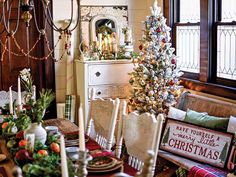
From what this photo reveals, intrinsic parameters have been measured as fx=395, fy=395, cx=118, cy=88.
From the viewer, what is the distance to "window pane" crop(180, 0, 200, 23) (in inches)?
194

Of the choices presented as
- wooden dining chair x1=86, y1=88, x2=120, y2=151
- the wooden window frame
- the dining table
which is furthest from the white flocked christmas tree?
the dining table

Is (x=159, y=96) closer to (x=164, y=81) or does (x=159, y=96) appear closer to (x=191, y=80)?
(x=164, y=81)

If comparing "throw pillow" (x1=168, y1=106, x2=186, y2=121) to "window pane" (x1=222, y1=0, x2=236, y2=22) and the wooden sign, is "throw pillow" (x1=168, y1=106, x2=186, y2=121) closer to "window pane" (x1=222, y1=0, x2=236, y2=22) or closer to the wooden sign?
the wooden sign

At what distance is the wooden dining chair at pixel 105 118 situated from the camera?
10.5 feet

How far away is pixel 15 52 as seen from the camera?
5.54 metres

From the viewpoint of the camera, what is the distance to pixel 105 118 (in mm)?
3375

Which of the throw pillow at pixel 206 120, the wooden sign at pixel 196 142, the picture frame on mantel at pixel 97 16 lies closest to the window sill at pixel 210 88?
the throw pillow at pixel 206 120

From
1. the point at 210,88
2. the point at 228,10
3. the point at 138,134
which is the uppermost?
the point at 228,10

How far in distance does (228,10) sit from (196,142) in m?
1.59

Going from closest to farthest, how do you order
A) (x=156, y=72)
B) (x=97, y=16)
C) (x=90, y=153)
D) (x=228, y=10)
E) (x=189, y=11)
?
(x=90, y=153)
(x=228, y=10)
(x=156, y=72)
(x=189, y=11)
(x=97, y=16)

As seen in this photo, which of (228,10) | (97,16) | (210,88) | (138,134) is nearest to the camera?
(138,134)

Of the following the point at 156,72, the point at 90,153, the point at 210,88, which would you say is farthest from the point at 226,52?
the point at 90,153

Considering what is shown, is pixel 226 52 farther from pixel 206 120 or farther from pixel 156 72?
pixel 206 120

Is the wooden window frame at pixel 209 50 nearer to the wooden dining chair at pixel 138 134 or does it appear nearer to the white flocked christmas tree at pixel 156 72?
the white flocked christmas tree at pixel 156 72
